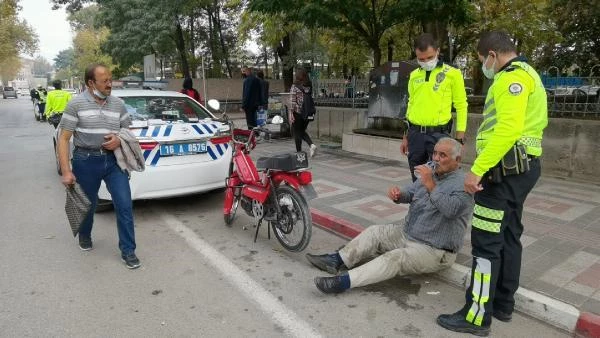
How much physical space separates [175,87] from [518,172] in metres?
23.6

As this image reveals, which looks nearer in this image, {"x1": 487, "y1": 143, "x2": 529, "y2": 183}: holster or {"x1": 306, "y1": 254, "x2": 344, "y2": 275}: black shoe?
{"x1": 487, "y1": 143, "x2": 529, "y2": 183}: holster

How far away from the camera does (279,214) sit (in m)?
4.12

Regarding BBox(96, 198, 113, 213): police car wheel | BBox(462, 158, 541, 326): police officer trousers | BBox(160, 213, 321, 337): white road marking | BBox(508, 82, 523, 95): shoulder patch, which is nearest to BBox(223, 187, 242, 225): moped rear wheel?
BBox(160, 213, 321, 337): white road marking

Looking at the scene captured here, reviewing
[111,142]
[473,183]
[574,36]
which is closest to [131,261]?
[111,142]

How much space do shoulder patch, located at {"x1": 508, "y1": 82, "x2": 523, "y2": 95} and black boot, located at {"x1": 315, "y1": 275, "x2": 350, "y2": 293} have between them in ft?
5.50

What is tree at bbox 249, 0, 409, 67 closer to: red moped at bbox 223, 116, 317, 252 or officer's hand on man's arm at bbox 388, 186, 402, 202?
red moped at bbox 223, 116, 317, 252

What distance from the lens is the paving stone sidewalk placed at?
3369 mm

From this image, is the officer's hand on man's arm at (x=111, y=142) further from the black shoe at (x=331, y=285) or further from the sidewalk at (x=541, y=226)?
the sidewalk at (x=541, y=226)

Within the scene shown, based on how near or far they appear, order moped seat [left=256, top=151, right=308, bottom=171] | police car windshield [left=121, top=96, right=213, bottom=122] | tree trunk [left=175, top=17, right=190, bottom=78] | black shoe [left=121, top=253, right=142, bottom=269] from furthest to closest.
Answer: tree trunk [left=175, top=17, right=190, bottom=78] → police car windshield [left=121, top=96, right=213, bottom=122] → moped seat [left=256, top=151, right=308, bottom=171] → black shoe [left=121, top=253, right=142, bottom=269]

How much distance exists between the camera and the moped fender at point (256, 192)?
421 cm

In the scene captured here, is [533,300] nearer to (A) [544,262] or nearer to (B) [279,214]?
(A) [544,262]

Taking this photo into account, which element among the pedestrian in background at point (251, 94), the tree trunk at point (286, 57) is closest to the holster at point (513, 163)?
the pedestrian in background at point (251, 94)

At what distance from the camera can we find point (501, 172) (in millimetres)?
2604

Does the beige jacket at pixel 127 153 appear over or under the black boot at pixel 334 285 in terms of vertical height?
over
